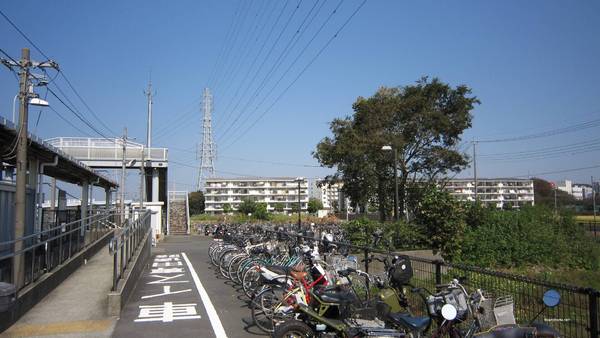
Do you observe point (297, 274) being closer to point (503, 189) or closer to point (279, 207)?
point (279, 207)

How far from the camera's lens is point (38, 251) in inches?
320

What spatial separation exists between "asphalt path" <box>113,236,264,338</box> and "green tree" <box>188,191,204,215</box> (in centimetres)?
8927

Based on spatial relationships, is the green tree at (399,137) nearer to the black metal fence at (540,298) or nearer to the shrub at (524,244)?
the shrub at (524,244)

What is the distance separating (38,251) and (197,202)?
308 ft

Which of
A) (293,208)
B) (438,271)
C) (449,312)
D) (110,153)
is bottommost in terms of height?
(293,208)

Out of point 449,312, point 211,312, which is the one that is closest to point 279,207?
point 211,312

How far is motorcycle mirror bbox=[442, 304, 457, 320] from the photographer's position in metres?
4.32

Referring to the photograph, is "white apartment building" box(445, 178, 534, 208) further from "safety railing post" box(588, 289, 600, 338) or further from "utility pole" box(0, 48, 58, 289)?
"safety railing post" box(588, 289, 600, 338)

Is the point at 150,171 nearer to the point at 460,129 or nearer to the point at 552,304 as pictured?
the point at 460,129

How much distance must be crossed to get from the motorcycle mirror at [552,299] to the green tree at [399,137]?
26885mm

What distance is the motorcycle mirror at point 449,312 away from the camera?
432 cm

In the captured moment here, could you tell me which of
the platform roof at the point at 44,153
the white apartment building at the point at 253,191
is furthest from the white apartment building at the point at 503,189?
the platform roof at the point at 44,153

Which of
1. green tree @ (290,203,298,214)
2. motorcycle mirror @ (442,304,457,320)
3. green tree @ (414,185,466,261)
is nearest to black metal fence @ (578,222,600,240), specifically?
green tree @ (414,185,466,261)

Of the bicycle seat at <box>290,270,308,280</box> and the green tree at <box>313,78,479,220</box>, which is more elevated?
the green tree at <box>313,78,479,220</box>
